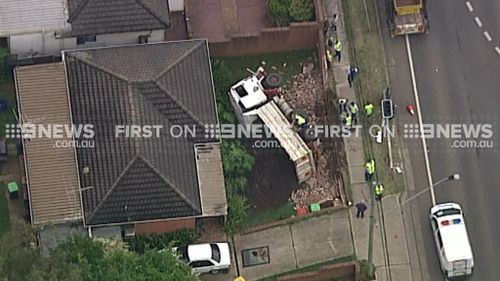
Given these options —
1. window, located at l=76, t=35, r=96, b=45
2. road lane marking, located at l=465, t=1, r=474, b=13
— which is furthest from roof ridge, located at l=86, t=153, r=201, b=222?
road lane marking, located at l=465, t=1, r=474, b=13

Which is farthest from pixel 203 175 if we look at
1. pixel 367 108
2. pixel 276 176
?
pixel 367 108

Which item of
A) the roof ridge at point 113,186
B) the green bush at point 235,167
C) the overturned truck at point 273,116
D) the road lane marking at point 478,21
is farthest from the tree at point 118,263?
the road lane marking at point 478,21

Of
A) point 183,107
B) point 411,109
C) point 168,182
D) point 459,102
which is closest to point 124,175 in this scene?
point 168,182

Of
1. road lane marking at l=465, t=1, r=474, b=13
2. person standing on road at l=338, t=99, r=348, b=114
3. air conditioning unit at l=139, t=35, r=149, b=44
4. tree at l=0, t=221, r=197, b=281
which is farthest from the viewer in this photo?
road lane marking at l=465, t=1, r=474, b=13

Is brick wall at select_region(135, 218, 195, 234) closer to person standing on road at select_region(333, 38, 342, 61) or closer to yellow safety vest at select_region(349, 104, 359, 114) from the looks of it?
yellow safety vest at select_region(349, 104, 359, 114)

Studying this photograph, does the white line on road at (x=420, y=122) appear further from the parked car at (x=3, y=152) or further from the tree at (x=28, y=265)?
the parked car at (x=3, y=152)

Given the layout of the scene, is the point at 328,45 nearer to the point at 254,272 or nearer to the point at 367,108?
the point at 367,108

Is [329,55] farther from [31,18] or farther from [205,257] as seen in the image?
[31,18]
